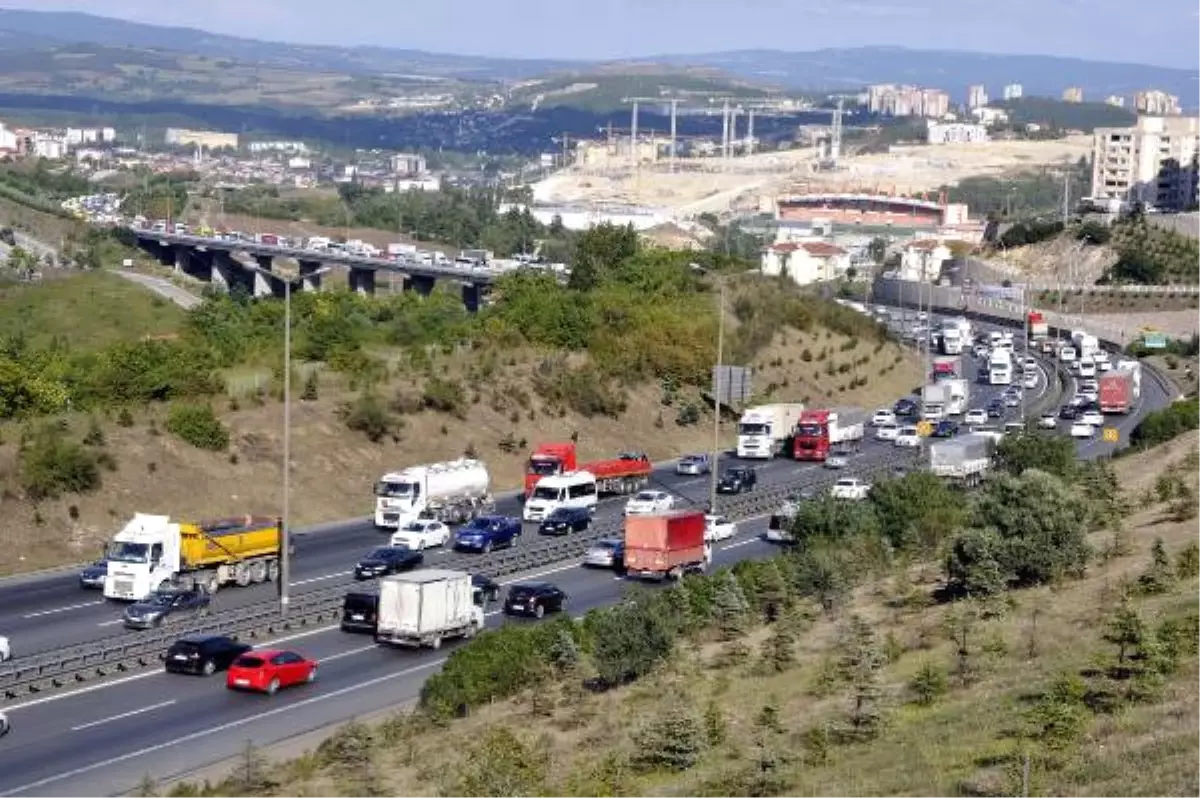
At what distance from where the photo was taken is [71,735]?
30250 mm

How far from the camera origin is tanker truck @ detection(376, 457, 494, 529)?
51688 millimetres

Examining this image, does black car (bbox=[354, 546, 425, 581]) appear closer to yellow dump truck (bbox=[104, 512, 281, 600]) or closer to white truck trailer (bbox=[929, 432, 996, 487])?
yellow dump truck (bbox=[104, 512, 281, 600])

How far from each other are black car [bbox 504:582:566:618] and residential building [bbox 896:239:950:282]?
13024 cm

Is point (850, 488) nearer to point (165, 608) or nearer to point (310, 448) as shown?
point (310, 448)

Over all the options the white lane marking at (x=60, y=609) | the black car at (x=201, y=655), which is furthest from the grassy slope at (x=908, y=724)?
the white lane marking at (x=60, y=609)

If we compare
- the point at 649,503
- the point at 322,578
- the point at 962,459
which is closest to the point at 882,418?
the point at 962,459

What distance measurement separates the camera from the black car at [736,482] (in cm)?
6000

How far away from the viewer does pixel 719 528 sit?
1988 inches

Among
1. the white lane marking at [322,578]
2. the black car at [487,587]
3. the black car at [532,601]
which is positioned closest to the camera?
the black car at [532,601]

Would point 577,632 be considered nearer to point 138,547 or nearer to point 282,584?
point 282,584

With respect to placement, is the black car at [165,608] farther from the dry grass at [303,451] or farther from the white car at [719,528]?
the white car at [719,528]

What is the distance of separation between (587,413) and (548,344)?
7.31m

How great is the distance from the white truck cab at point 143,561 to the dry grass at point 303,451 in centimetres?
549

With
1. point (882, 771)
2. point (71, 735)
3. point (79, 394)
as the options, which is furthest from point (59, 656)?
point (79, 394)
